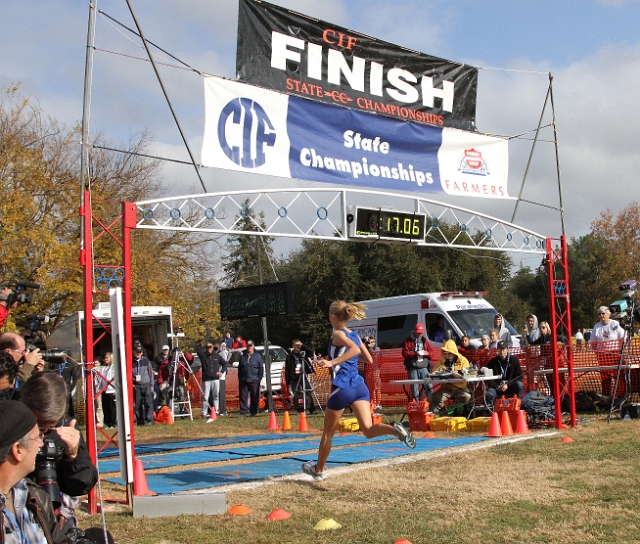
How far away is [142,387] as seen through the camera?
61.3 ft

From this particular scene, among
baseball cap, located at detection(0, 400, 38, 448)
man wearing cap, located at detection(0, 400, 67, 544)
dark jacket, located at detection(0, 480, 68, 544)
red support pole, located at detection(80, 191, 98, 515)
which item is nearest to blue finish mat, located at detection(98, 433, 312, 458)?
red support pole, located at detection(80, 191, 98, 515)

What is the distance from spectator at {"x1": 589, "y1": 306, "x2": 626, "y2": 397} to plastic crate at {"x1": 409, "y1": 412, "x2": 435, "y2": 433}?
12.5ft

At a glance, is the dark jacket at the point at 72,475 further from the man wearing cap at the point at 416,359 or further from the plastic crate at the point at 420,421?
the man wearing cap at the point at 416,359

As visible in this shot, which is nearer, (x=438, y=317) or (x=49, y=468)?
(x=49, y=468)

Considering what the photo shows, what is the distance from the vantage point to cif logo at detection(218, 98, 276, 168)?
9719mm

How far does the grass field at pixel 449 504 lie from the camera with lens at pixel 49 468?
2.63 meters

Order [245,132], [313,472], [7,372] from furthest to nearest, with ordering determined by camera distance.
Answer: [245,132] → [313,472] → [7,372]

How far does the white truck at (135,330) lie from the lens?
20375 millimetres

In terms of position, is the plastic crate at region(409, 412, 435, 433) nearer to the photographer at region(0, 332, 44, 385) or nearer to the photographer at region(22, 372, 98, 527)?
the photographer at region(0, 332, 44, 385)

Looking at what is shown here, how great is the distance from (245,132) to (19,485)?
7.63m

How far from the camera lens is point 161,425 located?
18.2m

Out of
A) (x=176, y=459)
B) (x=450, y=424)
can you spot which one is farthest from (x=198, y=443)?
(x=450, y=424)

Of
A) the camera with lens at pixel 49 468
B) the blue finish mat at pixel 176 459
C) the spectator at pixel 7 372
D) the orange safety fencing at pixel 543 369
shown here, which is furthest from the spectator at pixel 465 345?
the camera with lens at pixel 49 468

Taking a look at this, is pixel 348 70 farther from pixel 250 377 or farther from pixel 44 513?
pixel 250 377
